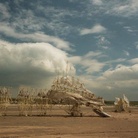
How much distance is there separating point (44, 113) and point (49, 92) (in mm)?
2011

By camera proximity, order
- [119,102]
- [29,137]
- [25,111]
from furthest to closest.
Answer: [119,102] < [25,111] < [29,137]

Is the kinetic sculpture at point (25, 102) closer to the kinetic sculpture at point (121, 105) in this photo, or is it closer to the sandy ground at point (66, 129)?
the sandy ground at point (66, 129)

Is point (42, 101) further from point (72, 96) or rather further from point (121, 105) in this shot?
point (121, 105)

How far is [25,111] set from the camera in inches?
1140

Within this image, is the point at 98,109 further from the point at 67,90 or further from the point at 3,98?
the point at 3,98

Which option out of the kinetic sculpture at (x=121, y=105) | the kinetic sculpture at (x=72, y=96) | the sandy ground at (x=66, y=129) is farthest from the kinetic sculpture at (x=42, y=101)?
the kinetic sculpture at (x=121, y=105)

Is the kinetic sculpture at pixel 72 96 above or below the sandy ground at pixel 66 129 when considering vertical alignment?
above

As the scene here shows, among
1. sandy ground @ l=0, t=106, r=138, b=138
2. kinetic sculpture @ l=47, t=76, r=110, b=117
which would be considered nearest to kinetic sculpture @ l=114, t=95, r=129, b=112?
kinetic sculpture @ l=47, t=76, r=110, b=117

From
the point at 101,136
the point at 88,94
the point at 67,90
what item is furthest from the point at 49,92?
the point at 101,136

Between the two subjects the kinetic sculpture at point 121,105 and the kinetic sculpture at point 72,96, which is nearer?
the kinetic sculpture at point 72,96

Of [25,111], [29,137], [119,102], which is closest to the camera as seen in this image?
[29,137]

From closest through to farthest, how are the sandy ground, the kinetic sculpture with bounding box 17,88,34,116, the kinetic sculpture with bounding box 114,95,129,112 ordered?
the sandy ground < the kinetic sculpture with bounding box 17,88,34,116 < the kinetic sculpture with bounding box 114,95,129,112

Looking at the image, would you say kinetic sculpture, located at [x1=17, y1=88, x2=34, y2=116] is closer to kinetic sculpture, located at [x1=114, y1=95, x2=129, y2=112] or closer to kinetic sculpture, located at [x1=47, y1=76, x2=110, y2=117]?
kinetic sculpture, located at [x1=47, y1=76, x2=110, y2=117]

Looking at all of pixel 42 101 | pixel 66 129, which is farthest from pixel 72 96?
pixel 66 129
